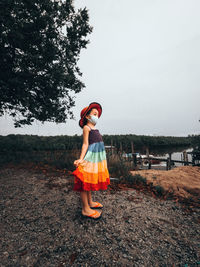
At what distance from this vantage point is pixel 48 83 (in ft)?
21.5

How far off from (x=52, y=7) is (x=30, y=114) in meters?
5.14

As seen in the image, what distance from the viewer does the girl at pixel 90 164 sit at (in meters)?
2.29

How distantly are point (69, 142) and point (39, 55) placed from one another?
35.8 ft

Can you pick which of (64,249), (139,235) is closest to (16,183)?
(64,249)

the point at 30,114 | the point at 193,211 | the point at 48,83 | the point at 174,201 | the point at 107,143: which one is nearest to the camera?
the point at 193,211

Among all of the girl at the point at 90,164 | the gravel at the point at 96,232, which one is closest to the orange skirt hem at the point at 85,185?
the girl at the point at 90,164

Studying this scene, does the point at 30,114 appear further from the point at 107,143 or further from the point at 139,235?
the point at 107,143

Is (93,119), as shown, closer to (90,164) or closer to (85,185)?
(90,164)

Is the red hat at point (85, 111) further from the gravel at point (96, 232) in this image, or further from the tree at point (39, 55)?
the tree at point (39, 55)

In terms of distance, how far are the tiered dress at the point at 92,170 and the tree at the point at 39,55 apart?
4395mm

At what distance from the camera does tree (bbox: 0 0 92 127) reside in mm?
5023

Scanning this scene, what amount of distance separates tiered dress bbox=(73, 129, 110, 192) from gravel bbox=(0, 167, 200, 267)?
2.46 ft

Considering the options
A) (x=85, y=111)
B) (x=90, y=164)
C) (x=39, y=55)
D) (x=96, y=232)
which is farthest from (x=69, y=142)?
(x=96, y=232)

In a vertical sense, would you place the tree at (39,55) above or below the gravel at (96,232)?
above
